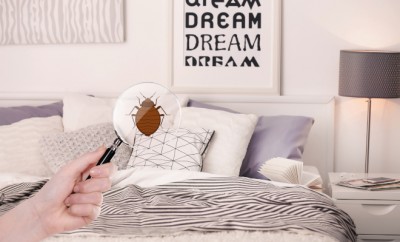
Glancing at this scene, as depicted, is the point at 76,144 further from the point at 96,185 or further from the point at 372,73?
the point at 96,185

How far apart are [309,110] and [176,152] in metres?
0.91

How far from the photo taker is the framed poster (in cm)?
415

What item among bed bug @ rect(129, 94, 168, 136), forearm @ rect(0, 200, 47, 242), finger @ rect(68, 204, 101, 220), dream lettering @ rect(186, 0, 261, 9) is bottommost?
forearm @ rect(0, 200, 47, 242)

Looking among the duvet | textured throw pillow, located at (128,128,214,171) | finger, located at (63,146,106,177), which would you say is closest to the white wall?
textured throw pillow, located at (128,128,214,171)

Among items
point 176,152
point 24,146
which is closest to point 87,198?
point 176,152

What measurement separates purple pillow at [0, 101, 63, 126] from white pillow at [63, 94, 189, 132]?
0.08 metres

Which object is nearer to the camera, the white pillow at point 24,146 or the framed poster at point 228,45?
the white pillow at point 24,146

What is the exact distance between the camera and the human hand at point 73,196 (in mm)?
997

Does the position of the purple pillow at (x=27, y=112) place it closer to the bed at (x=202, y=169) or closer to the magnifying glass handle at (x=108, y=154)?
the bed at (x=202, y=169)

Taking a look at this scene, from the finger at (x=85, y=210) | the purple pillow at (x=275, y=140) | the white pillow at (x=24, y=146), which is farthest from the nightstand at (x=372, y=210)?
the finger at (x=85, y=210)

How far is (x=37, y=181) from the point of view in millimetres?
3119

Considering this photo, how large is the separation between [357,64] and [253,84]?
0.60 metres

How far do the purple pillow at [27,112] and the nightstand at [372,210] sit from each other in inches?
56.9

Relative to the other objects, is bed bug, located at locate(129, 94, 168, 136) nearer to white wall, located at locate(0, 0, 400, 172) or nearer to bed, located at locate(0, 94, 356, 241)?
bed, located at locate(0, 94, 356, 241)
